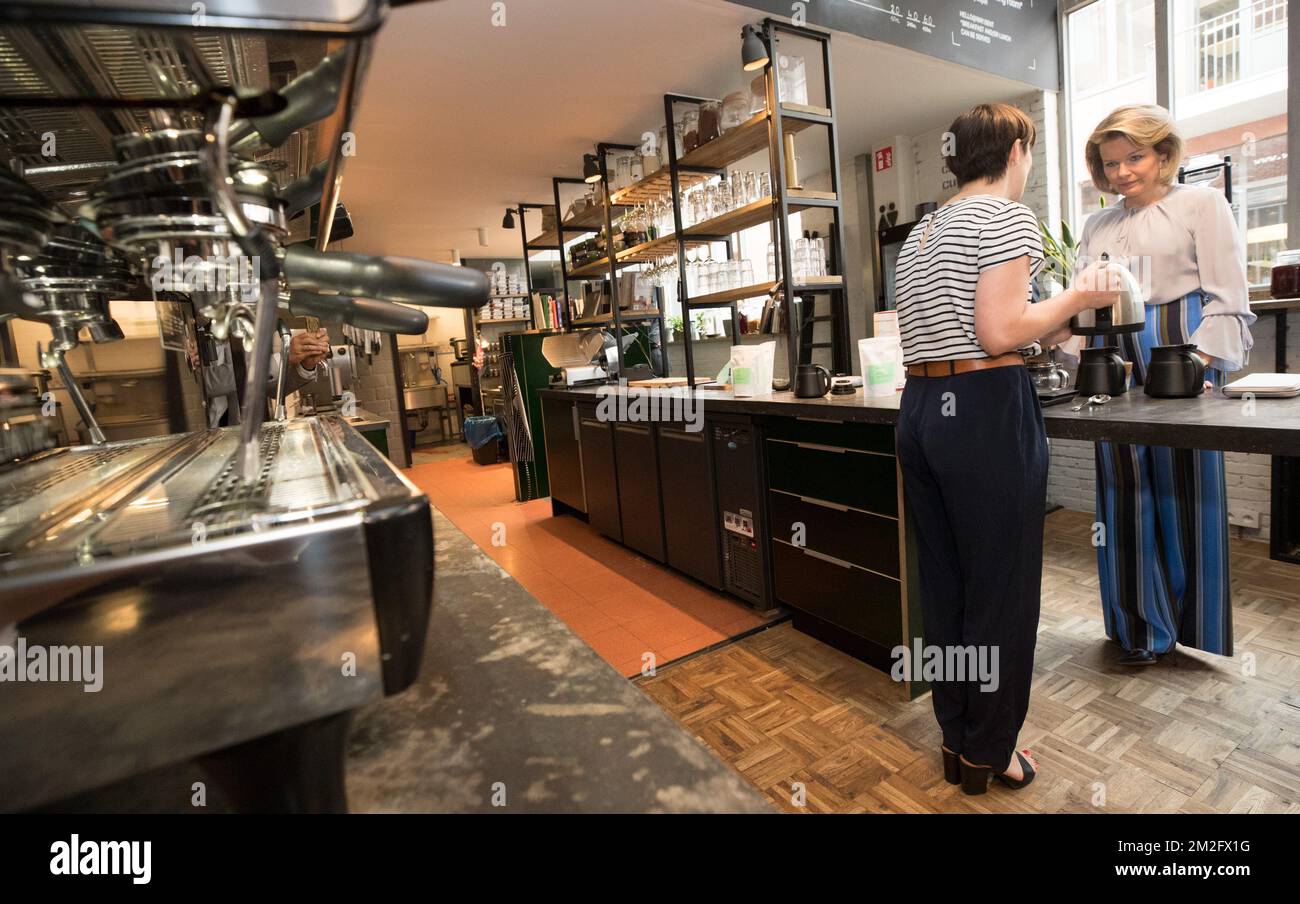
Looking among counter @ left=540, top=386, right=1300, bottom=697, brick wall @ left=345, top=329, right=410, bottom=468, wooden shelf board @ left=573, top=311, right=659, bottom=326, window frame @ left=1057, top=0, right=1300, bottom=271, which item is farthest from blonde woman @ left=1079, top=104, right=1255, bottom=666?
brick wall @ left=345, top=329, right=410, bottom=468

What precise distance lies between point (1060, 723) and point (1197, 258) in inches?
55.6

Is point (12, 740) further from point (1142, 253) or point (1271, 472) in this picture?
point (1271, 472)

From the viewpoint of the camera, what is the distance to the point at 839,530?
233 centimetres

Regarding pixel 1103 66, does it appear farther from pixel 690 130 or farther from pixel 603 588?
pixel 603 588

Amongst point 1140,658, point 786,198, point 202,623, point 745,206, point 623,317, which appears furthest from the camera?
point 623,317

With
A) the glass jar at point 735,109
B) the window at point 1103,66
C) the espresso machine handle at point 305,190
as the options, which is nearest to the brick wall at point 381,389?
the glass jar at point 735,109

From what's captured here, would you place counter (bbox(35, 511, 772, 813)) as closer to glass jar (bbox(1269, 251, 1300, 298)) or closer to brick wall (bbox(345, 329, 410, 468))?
glass jar (bbox(1269, 251, 1300, 298))

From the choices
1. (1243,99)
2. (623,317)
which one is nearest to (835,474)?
(623,317)

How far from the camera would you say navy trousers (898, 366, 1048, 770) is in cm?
147

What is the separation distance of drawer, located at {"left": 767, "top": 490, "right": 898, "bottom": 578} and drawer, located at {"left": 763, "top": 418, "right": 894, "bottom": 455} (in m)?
0.22

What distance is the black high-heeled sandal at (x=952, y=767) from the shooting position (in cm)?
172

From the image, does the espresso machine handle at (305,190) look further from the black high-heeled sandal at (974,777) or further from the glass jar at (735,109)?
the glass jar at (735,109)
